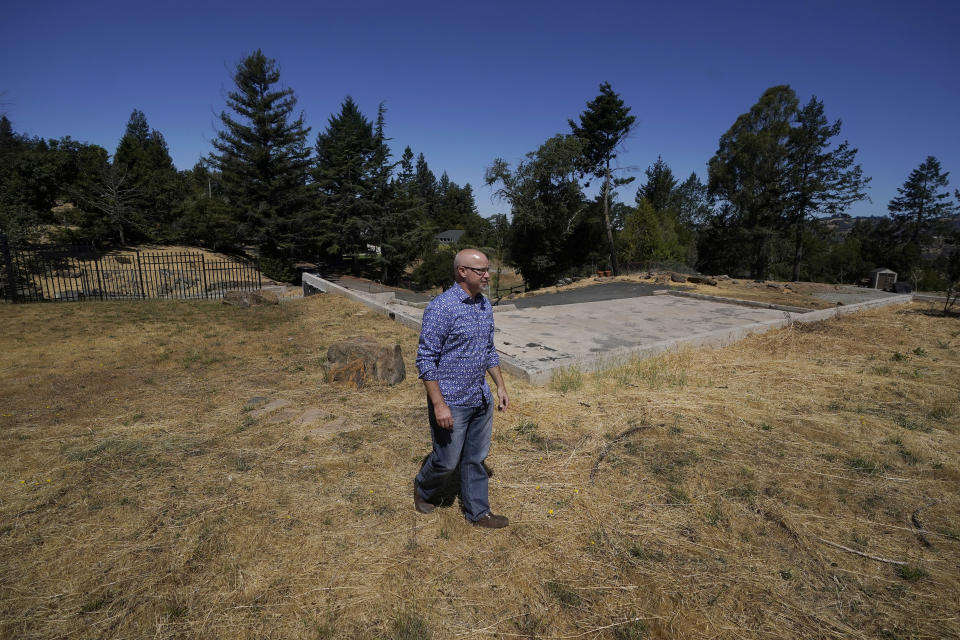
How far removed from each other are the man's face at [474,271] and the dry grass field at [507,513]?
5.30ft

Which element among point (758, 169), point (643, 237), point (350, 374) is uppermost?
point (758, 169)

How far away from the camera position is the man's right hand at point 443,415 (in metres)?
2.55

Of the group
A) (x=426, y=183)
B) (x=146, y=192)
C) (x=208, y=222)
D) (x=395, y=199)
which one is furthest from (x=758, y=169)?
(x=426, y=183)

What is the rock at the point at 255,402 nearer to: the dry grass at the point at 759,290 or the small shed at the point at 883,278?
the dry grass at the point at 759,290

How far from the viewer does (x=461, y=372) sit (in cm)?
267

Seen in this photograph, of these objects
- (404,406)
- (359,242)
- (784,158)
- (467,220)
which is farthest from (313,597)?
(467,220)

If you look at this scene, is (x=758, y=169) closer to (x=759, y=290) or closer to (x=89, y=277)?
(x=759, y=290)

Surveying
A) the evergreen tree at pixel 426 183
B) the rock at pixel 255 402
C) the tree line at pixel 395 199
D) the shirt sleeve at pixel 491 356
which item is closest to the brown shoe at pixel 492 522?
the shirt sleeve at pixel 491 356

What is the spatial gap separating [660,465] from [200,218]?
105 ft

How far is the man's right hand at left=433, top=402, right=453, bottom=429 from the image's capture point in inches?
101

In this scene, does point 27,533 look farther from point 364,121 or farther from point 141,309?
point 364,121

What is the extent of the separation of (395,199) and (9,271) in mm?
21681

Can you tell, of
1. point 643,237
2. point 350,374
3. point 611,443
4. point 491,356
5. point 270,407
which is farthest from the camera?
point 643,237

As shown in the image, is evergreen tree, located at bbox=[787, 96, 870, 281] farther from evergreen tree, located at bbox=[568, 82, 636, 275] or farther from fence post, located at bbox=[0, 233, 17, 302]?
fence post, located at bbox=[0, 233, 17, 302]
